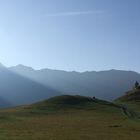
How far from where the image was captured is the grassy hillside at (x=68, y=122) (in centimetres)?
5059

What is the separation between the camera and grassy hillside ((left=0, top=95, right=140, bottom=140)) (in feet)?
166

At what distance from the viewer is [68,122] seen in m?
71.8

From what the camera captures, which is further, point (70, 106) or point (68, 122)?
point (70, 106)

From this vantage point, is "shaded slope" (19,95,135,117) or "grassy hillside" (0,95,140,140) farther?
"shaded slope" (19,95,135,117)

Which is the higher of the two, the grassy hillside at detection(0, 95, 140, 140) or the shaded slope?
the shaded slope

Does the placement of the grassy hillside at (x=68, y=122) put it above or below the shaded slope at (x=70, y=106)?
below

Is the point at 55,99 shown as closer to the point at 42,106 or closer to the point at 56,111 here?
the point at 42,106

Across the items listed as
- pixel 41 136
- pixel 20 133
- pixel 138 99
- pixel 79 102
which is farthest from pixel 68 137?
pixel 138 99

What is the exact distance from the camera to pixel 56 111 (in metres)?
101

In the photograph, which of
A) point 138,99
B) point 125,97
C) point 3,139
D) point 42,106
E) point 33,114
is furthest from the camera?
point 125,97

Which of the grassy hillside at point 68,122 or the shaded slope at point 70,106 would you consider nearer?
the grassy hillside at point 68,122

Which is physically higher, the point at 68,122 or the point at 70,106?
the point at 70,106

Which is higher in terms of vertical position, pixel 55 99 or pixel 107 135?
pixel 55 99

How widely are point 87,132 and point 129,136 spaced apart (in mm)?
6728
